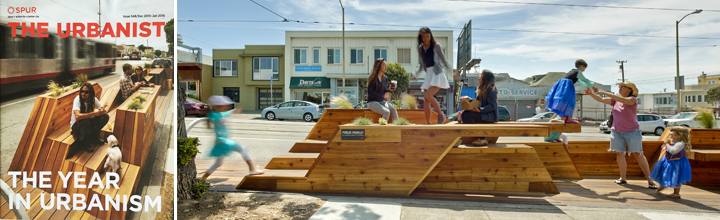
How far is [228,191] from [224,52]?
28.1 m

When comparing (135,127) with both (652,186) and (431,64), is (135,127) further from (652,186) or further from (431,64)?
(652,186)

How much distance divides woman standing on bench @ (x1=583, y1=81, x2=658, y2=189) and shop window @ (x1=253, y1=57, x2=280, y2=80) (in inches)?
1032

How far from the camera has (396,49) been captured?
26.3 metres

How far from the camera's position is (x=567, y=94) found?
485 cm

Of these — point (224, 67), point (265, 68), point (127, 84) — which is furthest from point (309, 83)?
point (127, 84)

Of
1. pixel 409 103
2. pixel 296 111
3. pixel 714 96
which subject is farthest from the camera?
pixel 714 96

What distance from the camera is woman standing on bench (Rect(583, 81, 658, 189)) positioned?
487cm

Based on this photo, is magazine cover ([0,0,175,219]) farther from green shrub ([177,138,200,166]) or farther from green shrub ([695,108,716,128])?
green shrub ([695,108,716,128])

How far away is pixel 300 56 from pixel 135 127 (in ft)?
81.3

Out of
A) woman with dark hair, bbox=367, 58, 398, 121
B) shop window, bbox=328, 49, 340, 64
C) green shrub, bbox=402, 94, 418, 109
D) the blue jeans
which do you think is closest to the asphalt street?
woman with dark hair, bbox=367, 58, 398, 121

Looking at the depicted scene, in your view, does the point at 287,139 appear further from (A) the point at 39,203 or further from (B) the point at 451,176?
(A) the point at 39,203

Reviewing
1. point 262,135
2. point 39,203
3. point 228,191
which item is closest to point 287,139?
point 262,135

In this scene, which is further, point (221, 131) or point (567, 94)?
point (567, 94)

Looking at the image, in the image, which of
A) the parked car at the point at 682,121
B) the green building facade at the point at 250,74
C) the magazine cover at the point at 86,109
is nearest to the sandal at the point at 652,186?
the magazine cover at the point at 86,109
